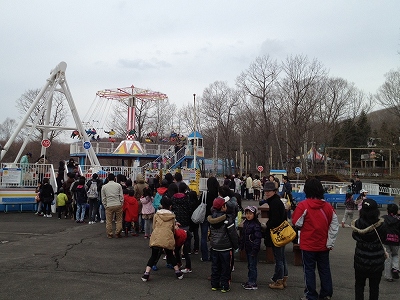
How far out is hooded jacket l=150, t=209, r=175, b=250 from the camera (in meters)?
6.41

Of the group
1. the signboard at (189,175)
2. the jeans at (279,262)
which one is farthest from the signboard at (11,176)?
the jeans at (279,262)

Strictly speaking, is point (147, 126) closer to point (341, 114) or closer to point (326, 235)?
point (341, 114)

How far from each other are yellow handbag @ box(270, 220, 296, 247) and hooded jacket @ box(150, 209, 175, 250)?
1777 mm

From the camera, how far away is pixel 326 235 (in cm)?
545

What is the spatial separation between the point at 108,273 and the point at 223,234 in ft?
8.43

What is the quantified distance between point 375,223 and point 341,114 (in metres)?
53.6

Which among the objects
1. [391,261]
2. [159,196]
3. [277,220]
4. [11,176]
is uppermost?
[11,176]

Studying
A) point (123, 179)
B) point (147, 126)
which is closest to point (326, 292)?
point (123, 179)

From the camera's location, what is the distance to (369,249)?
5160mm

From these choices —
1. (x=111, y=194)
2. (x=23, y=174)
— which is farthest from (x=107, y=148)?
(x=111, y=194)

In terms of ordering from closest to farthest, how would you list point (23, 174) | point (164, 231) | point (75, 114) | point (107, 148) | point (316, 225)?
point (316, 225)
point (164, 231)
point (23, 174)
point (75, 114)
point (107, 148)

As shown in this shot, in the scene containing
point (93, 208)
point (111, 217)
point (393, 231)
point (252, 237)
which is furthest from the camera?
point (93, 208)

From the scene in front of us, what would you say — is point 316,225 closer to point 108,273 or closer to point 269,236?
point 269,236

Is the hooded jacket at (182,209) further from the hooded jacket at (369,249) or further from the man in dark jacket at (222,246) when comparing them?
the hooded jacket at (369,249)
